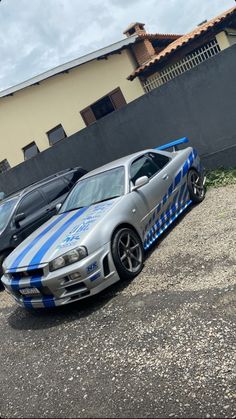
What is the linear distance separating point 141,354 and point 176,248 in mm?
2414

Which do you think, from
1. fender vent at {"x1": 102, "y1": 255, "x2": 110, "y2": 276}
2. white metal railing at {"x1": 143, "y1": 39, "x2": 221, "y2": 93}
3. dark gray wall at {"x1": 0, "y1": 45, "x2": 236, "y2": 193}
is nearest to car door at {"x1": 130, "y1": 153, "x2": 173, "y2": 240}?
fender vent at {"x1": 102, "y1": 255, "x2": 110, "y2": 276}

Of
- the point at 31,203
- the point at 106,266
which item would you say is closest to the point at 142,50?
the point at 31,203

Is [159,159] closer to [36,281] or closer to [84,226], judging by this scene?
[84,226]

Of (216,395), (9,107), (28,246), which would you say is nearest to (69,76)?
(9,107)

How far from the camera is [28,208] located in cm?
909

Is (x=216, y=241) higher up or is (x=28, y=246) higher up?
(x=28, y=246)

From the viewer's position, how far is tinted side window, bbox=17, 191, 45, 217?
8.99 m

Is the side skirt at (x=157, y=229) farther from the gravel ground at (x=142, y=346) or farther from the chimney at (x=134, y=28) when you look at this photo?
the chimney at (x=134, y=28)

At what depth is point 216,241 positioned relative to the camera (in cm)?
567

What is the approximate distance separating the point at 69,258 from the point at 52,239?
0.67m

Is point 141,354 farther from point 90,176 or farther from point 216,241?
point 90,176

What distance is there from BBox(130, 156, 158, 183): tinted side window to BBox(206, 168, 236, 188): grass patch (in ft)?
7.03

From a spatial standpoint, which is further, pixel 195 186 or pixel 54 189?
pixel 54 189

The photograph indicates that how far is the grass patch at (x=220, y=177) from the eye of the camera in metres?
8.46
